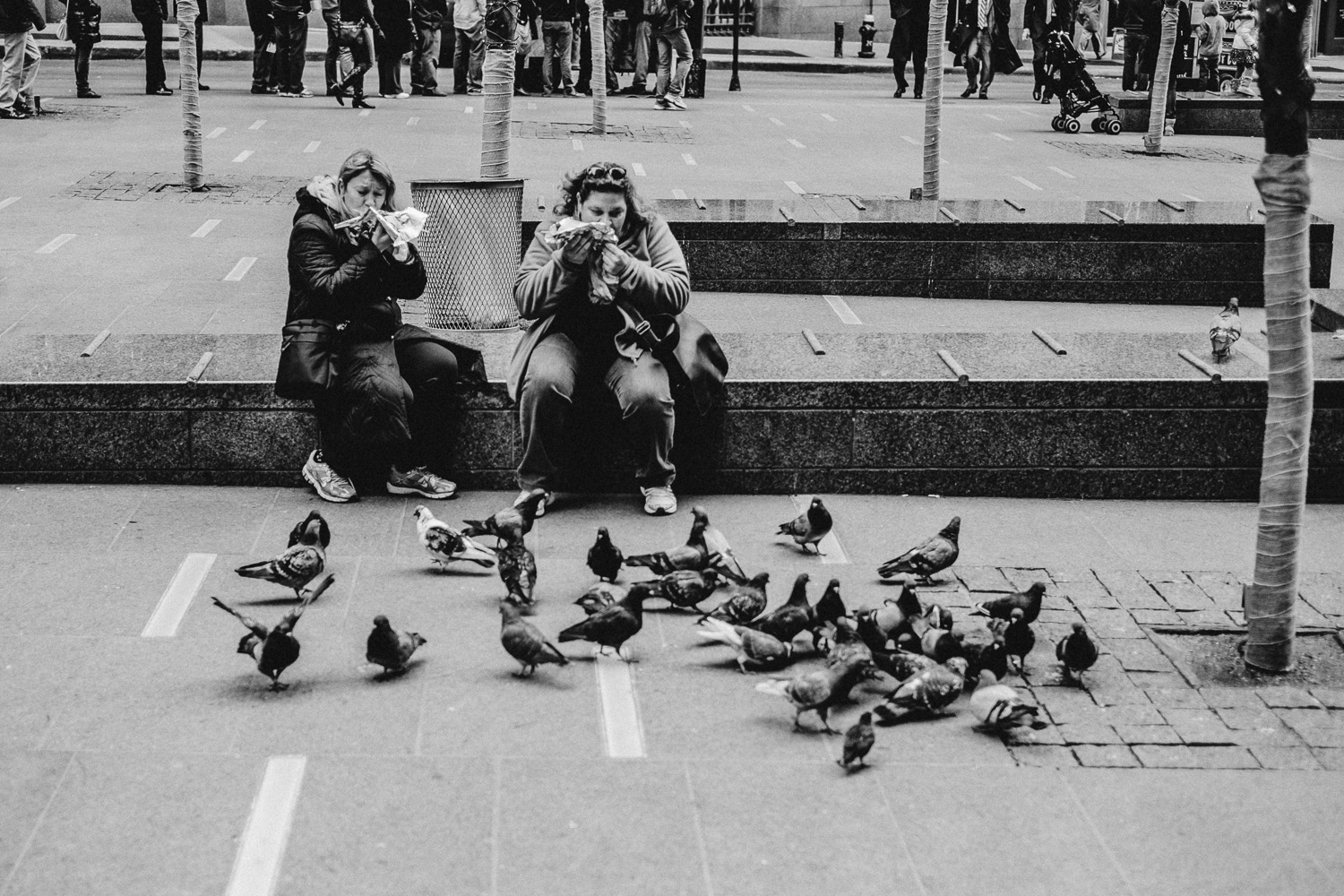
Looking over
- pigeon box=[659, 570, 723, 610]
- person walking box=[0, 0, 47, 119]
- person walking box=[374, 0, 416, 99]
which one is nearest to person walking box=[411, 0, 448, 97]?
person walking box=[374, 0, 416, 99]

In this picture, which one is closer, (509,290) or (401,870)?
(401,870)

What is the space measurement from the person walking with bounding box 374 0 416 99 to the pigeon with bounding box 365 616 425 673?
17754mm

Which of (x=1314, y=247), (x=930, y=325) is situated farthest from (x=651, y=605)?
(x=1314, y=247)

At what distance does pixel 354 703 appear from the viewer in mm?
5289

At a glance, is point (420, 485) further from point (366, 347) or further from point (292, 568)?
point (292, 568)

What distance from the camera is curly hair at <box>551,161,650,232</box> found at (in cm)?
721

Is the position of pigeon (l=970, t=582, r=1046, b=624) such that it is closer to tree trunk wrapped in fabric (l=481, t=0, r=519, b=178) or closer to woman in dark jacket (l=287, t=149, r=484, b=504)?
woman in dark jacket (l=287, t=149, r=484, b=504)

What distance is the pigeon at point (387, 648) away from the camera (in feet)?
17.5

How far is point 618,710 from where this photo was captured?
209 inches

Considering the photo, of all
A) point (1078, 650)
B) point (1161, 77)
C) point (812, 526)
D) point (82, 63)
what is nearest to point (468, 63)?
point (82, 63)

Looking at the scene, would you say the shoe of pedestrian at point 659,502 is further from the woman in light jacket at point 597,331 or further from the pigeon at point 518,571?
the pigeon at point 518,571

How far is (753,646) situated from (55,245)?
29.8 ft

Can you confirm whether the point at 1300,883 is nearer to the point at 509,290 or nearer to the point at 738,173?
the point at 509,290

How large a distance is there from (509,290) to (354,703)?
5054 millimetres
